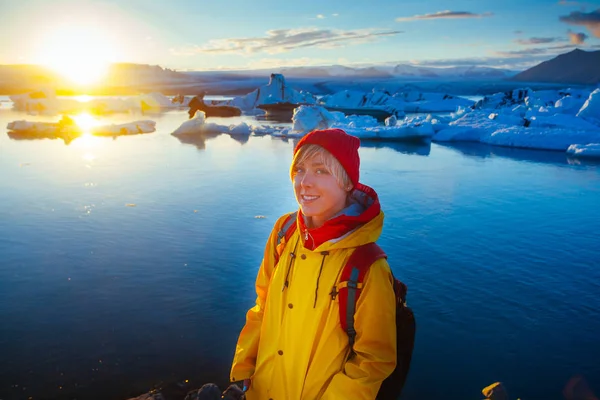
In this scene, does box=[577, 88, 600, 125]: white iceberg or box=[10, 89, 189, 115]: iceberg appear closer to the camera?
box=[577, 88, 600, 125]: white iceberg

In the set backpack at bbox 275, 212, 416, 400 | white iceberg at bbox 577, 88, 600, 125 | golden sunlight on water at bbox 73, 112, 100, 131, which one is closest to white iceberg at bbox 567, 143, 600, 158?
white iceberg at bbox 577, 88, 600, 125

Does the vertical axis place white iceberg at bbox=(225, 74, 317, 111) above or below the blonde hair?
above

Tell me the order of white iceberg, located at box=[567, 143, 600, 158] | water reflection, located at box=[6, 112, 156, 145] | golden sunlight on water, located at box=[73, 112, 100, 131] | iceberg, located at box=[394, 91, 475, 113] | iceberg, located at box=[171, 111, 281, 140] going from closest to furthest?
white iceberg, located at box=[567, 143, 600, 158], water reflection, located at box=[6, 112, 156, 145], iceberg, located at box=[171, 111, 281, 140], golden sunlight on water, located at box=[73, 112, 100, 131], iceberg, located at box=[394, 91, 475, 113]

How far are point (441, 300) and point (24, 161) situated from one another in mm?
12188

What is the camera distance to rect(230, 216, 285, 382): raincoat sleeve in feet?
5.98

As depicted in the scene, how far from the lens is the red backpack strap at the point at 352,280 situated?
148cm

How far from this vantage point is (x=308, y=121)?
20031 millimetres

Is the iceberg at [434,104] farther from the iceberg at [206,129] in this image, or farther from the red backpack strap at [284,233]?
the red backpack strap at [284,233]

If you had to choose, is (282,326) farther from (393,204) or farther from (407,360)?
(393,204)

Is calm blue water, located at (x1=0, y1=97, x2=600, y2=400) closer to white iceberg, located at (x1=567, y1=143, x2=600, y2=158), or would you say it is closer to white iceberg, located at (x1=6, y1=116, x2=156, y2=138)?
white iceberg, located at (x1=567, y1=143, x2=600, y2=158)

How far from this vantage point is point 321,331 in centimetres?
157

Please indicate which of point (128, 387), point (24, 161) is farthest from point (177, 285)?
point (24, 161)

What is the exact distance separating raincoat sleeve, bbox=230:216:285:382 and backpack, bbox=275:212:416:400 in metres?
0.05

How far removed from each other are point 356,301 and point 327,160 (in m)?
0.51
